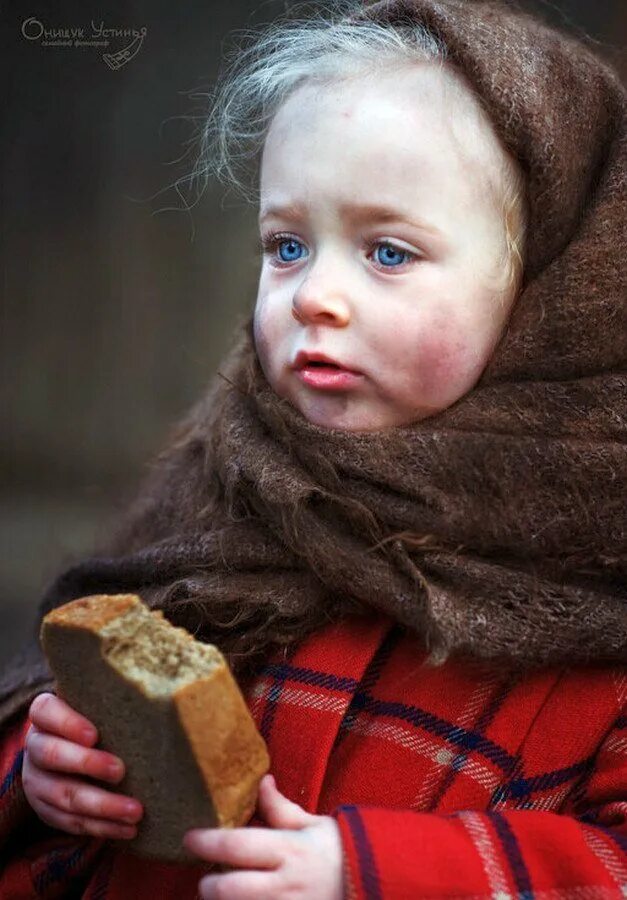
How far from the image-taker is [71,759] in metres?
1.14

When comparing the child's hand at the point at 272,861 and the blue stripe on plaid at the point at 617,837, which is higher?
the blue stripe on plaid at the point at 617,837

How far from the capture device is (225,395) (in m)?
1.53

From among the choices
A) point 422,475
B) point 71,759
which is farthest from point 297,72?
point 71,759

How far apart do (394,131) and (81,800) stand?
80 cm

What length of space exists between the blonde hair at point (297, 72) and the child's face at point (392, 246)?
0.09ft

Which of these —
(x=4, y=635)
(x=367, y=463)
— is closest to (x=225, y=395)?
(x=367, y=463)

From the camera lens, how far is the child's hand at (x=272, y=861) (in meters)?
1.02

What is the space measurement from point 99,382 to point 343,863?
256 centimetres

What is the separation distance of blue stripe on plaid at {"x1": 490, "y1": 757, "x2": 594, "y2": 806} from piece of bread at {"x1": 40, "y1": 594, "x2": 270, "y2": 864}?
0.29 metres

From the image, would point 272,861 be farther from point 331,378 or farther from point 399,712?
point 331,378

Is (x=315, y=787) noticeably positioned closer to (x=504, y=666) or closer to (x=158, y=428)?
(x=504, y=666)

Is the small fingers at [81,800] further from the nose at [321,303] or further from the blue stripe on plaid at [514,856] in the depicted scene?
the nose at [321,303]
